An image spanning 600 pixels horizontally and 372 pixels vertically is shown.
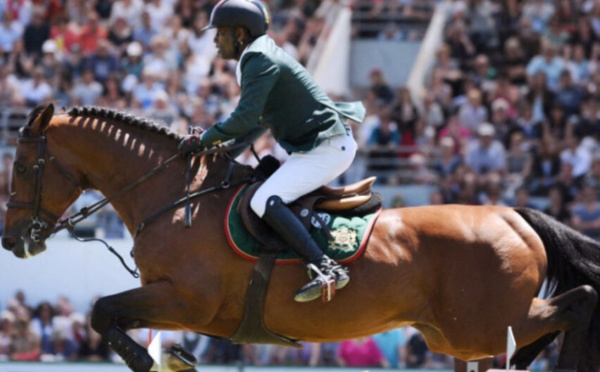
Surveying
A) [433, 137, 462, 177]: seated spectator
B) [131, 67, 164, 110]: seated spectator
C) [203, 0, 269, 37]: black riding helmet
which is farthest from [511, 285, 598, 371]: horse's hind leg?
[131, 67, 164, 110]: seated spectator

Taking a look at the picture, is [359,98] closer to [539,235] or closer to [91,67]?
[91,67]

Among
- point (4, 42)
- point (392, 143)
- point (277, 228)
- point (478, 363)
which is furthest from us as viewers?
point (4, 42)

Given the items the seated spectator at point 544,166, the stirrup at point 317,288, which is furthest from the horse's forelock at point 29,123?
the seated spectator at point 544,166

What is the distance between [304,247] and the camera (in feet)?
25.5

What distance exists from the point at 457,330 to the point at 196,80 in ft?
32.1

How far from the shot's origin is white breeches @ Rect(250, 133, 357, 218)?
7.89 meters

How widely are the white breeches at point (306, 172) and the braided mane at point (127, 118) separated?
0.82 m

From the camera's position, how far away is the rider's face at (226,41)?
808cm

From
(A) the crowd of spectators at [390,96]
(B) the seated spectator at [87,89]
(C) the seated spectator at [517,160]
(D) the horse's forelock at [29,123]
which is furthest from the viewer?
(B) the seated spectator at [87,89]

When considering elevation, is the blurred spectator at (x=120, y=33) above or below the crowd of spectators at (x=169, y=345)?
above

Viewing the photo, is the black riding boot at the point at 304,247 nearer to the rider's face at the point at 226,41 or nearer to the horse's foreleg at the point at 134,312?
the horse's foreleg at the point at 134,312

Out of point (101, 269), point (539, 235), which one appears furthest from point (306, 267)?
point (101, 269)

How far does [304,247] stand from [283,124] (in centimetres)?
88

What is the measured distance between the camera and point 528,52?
687 inches
